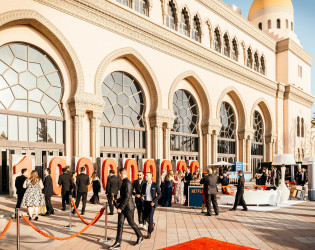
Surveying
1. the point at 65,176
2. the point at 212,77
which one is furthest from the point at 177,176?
the point at 212,77

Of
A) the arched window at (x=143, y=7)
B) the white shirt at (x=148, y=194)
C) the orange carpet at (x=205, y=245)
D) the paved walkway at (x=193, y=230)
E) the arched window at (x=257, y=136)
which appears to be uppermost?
the arched window at (x=143, y=7)

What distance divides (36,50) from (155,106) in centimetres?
886

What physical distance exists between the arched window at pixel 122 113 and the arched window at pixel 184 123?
12.2ft

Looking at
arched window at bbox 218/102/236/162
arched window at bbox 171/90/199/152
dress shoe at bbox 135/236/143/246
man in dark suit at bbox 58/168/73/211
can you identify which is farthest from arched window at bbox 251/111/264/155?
dress shoe at bbox 135/236/143/246

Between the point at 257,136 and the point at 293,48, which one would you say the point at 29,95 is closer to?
the point at 257,136

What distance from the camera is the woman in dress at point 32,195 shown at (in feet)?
34.4

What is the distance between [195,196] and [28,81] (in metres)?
10.4

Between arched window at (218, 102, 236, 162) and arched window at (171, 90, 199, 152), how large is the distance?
395cm

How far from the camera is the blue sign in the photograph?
1387cm

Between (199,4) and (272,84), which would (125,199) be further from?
(272,84)

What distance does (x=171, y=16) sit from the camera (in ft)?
82.5

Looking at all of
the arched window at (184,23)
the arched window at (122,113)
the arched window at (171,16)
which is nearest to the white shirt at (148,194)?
the arched window at (122,113)

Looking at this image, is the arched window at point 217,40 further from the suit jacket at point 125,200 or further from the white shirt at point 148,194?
the suit jacket at point 125,200

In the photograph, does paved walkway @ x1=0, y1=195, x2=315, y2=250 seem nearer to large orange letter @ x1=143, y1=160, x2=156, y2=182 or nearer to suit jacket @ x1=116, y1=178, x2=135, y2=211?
suit jacket @ x1=116, y1=178, x2=135, y2=211
